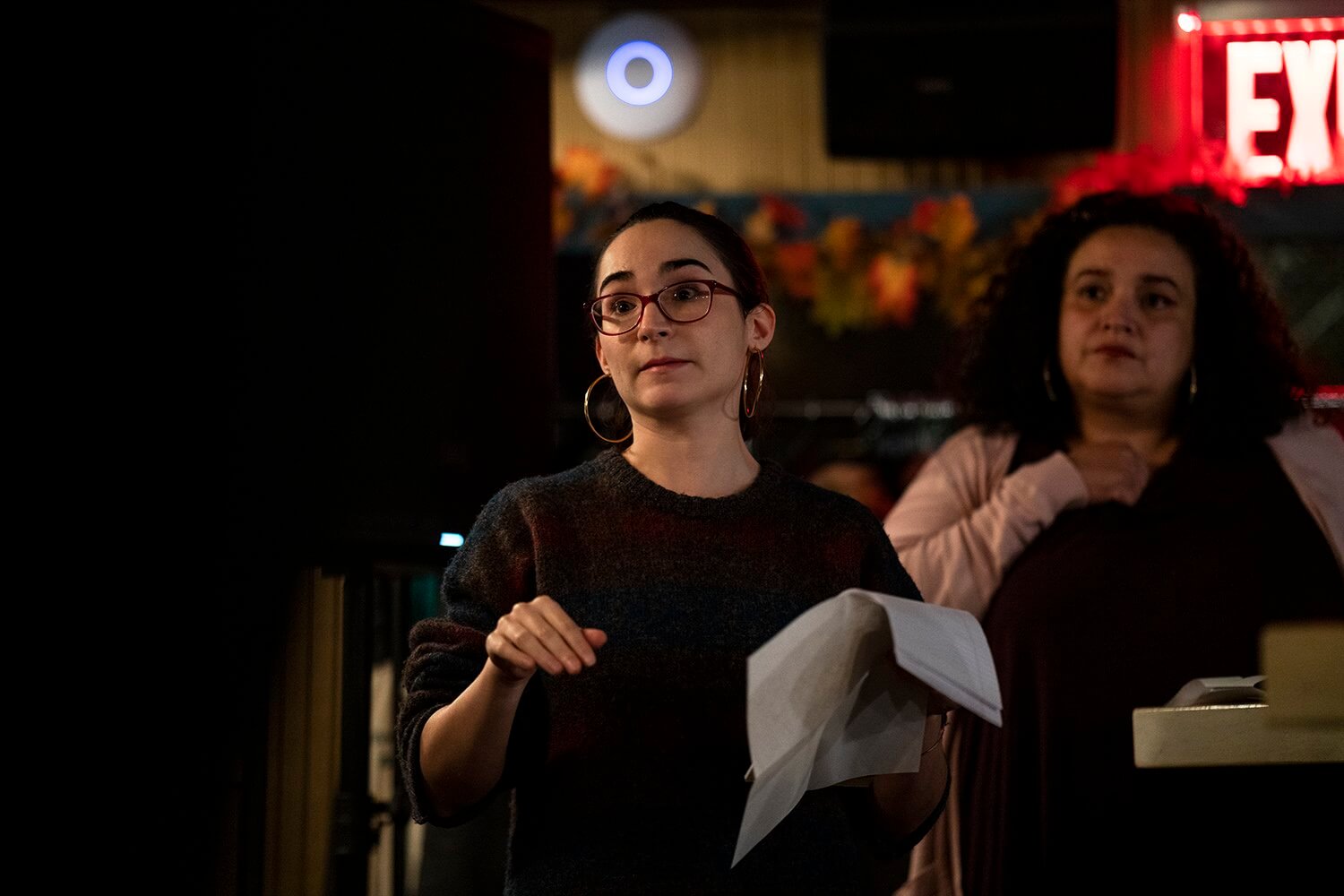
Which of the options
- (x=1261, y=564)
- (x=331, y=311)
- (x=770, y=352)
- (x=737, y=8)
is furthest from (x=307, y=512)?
(x=737, y=8)

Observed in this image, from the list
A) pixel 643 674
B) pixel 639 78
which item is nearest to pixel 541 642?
pixel 643 674

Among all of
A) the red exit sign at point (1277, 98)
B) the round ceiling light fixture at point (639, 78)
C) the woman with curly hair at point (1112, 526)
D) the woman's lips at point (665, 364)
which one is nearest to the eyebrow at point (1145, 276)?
the woman with curly hair at point (1112, 526)

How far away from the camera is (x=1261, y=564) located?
163 cm

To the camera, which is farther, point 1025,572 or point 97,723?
point 1025,572

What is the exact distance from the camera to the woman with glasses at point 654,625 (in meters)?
1.12

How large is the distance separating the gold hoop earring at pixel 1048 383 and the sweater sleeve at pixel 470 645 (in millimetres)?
949

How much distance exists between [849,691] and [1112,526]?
0.78 m

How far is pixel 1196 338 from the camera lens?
187 centimetres

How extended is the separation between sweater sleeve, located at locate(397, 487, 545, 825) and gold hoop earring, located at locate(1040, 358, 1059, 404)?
0.95 meters

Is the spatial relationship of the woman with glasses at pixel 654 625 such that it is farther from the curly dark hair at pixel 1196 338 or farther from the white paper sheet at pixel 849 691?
the curly dark hair at pixel 1196 338

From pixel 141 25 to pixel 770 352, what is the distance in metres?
2.49

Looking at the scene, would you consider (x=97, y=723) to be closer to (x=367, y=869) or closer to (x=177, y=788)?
(x=177, y=788)

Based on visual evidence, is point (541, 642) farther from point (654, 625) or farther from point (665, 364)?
point (665, 364)

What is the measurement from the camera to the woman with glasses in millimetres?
1121
